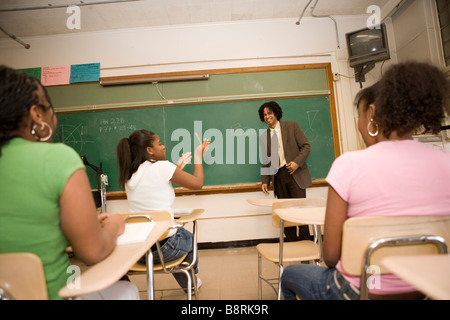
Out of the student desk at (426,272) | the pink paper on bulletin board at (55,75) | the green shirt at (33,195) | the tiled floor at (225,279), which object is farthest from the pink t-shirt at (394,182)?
the pink paper on bulletin board at (55,75)

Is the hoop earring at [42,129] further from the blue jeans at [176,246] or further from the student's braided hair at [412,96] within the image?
the student's braided hair at [412,96]

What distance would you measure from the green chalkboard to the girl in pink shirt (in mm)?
2384

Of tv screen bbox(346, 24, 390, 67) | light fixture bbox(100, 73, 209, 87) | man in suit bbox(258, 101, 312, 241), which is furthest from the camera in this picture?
light fixture bbox(100, 73, 209, 87)

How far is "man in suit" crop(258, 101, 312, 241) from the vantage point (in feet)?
8.93

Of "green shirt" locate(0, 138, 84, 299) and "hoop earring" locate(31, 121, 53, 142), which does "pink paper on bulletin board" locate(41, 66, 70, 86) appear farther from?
"green shirt" locate(0, 138, 84, 299)

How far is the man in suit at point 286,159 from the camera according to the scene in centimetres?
272

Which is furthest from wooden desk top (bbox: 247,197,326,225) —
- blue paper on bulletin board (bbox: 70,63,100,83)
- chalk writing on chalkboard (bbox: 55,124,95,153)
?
blue paper on bulletin board (bbox: 70,63,100,83)

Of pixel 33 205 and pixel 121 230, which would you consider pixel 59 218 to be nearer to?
pixel 33 205

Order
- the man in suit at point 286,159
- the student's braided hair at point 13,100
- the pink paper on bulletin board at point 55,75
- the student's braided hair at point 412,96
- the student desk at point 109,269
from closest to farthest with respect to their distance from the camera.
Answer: the student desk at point 109,269 < the student's braided hair at point 13,100 < the student's braided hair at point 412,96 < the man in suit at point 286,159 < the pink paper on bulletin board at point 55,75

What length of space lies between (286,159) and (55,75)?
10.9 ft

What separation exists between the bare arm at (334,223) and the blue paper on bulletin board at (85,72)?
347cm
